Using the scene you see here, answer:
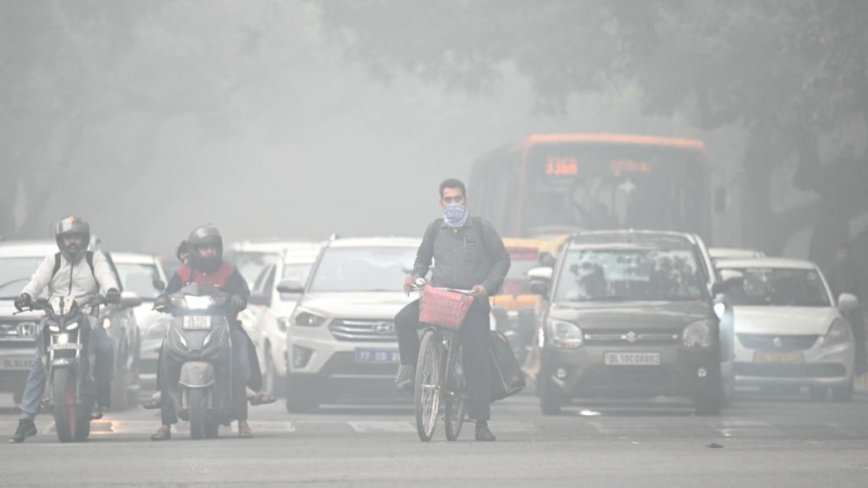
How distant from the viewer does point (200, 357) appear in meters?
15.4

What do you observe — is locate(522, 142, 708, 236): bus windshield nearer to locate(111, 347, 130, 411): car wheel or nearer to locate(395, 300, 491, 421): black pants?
locate(111, 347, 130, 411): car wheel

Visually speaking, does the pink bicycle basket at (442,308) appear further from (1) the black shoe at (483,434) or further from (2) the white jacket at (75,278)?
(2) the white jacket at (75,278)

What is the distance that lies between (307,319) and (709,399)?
12.4 feet

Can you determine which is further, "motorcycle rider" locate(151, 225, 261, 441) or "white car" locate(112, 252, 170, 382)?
"white car" locate(112, 252, 170, 382)

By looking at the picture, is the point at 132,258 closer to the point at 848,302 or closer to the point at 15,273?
the point at 15,273

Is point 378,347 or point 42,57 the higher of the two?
point 42,57

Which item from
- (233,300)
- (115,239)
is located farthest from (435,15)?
(115,239)

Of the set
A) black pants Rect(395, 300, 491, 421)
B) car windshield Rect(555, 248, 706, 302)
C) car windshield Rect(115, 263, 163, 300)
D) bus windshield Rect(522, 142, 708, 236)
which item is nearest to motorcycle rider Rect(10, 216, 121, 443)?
black pants Rect(395, 300, 491, 421)

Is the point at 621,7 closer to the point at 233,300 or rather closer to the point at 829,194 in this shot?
the point at 829,194

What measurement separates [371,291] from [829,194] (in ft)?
49.8

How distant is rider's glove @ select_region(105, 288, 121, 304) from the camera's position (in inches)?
605

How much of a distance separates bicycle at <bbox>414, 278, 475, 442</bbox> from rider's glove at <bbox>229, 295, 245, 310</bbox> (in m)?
1.51

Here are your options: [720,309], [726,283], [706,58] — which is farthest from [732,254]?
[706,58]

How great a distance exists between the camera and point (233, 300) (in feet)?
51.1
